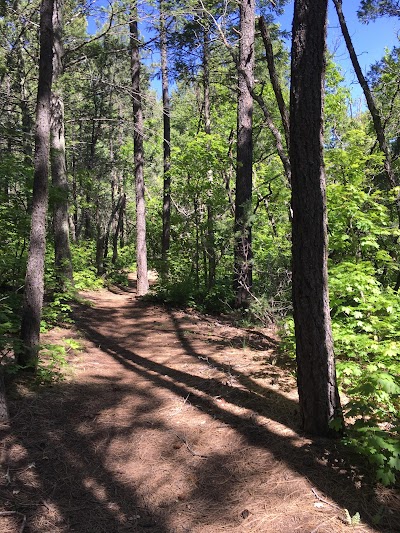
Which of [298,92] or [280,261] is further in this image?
[280,261]

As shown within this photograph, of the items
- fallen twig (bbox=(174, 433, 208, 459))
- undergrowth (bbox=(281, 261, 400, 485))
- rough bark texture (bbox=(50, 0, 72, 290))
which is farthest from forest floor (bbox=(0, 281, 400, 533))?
rough bark texture (bbox=(50, 0, 72, 290))

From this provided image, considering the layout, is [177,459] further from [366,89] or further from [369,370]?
[366,89]

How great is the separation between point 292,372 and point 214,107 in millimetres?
14518

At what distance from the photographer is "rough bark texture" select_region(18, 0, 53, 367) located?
468 cm

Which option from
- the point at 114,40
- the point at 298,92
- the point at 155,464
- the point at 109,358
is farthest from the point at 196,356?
the point at 114,40

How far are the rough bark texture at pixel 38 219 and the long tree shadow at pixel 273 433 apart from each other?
1516 mm

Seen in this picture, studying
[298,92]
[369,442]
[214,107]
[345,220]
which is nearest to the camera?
[369,442]

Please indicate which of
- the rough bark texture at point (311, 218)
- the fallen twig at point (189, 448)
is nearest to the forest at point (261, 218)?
the rough bark texture at point (311, 218)

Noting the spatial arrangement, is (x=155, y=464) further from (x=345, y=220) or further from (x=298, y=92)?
(x=345, y=220)

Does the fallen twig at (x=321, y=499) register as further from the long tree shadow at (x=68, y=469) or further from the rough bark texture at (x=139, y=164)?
the rough bark texture at (x=139, y=164)

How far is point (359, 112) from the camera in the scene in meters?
17.2

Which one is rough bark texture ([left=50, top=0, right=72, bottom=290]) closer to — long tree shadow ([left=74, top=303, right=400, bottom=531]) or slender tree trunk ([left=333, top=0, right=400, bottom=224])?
long tree shadow ([left=74, top=303, right=400, bottom=531])

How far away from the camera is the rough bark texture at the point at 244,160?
8062mm

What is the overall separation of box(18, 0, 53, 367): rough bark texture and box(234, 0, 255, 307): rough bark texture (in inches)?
162
